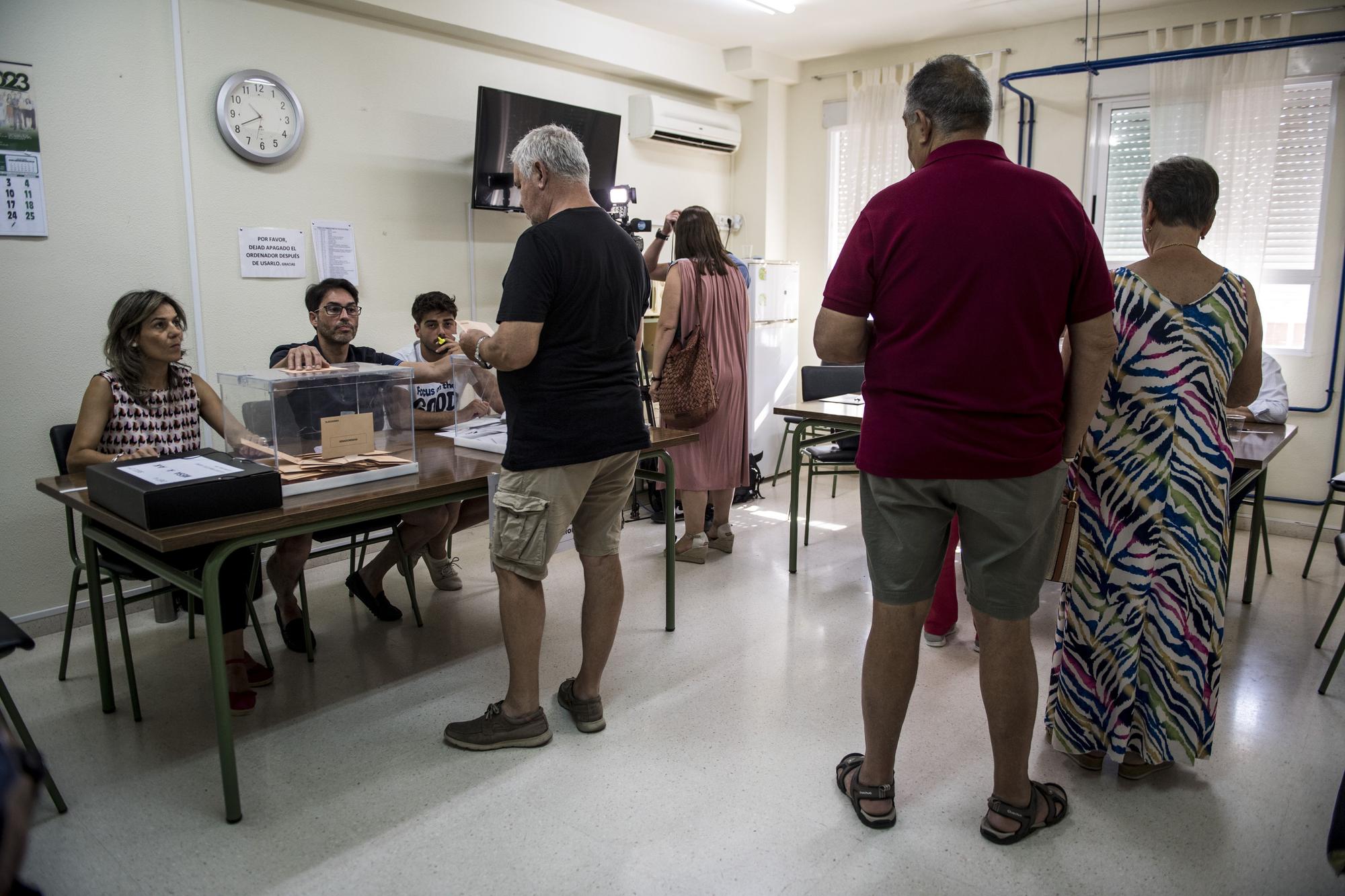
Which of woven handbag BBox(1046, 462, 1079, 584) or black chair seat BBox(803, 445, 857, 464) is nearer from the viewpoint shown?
woven handbag BBox(1046, 462, 1079, 584)

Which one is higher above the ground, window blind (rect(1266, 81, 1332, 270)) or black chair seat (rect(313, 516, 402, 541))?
window blind (rect(1266, 81, 1332, 270))

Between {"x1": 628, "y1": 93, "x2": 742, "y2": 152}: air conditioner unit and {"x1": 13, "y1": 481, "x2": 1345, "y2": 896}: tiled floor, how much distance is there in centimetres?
324

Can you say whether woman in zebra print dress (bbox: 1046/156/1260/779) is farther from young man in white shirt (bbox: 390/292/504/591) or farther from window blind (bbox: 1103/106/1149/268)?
window blind (bbox: 1103/106/1149/268)

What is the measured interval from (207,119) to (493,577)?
2.15 metres

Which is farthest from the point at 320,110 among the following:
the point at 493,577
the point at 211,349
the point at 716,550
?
the point at 716,550

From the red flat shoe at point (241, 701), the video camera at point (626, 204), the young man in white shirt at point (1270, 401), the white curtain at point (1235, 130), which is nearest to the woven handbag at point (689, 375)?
the video camera at point (626, 204)

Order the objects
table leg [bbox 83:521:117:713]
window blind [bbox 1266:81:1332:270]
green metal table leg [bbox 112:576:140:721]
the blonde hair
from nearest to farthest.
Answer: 1. table leg [bbox 83:521:117:713]
2. green metal table leg [bbox 112:576:140:721]
3. the blonde hair
4. window blind [bbox 1266:81:1332:270]

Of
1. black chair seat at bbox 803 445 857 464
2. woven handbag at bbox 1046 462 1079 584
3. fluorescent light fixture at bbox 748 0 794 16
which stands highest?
fluorescent light fixture at bbox 748 0 794 16

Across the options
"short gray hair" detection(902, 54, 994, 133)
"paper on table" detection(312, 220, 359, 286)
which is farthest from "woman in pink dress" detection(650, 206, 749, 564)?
"short gray hair" detection(902, 54, 994, 133)

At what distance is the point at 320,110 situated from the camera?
379cm

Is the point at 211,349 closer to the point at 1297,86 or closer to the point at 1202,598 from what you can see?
the point at 1202,598

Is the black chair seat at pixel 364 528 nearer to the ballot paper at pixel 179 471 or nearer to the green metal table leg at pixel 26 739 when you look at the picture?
the ballot paper at pixel 179 471

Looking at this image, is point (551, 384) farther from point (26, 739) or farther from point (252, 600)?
point (26, 739)

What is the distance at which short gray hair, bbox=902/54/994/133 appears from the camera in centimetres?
170
